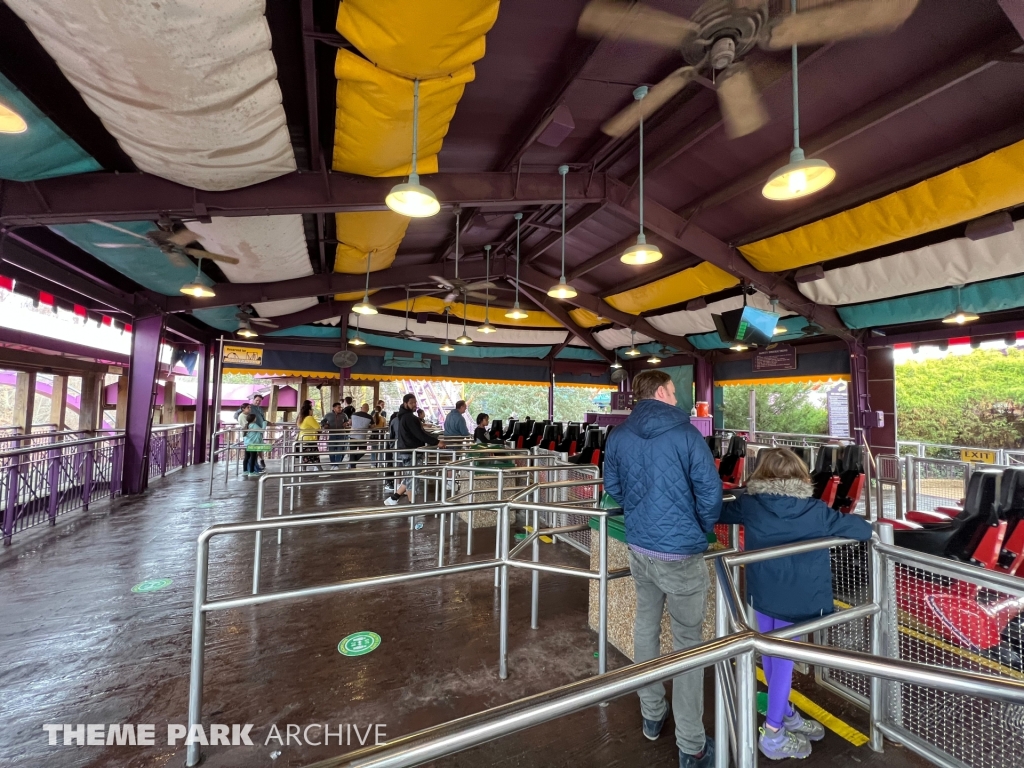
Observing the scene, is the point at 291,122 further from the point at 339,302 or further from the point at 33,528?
the point at 339,302

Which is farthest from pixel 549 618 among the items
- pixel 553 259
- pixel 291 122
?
pixel 553 259

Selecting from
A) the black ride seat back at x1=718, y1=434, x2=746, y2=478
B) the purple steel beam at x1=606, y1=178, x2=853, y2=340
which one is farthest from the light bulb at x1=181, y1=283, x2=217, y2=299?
the black ride seat back at x1=718, y1=434, x2=746, y2=478

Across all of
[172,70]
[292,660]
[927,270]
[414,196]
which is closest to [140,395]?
[172,70]

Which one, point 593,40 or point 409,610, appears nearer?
point 409,610

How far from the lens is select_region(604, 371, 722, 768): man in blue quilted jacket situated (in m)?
1.74

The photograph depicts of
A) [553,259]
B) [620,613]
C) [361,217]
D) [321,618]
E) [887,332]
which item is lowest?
[321,618]

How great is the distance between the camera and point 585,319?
40.7 feet

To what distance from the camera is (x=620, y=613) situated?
2611 millimetres

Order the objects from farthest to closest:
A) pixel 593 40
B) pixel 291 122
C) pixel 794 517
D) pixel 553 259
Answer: pixel 553 259 < pixel 291 122 < pixel 593 40 < pixel 794 517

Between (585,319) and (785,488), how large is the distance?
1081 centimetres

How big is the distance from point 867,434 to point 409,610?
31.6 feet

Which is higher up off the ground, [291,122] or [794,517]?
[291,122]

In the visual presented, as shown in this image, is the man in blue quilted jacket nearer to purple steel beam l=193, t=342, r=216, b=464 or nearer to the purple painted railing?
the purple painted railing

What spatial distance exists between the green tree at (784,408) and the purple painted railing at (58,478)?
2014 centimetres
